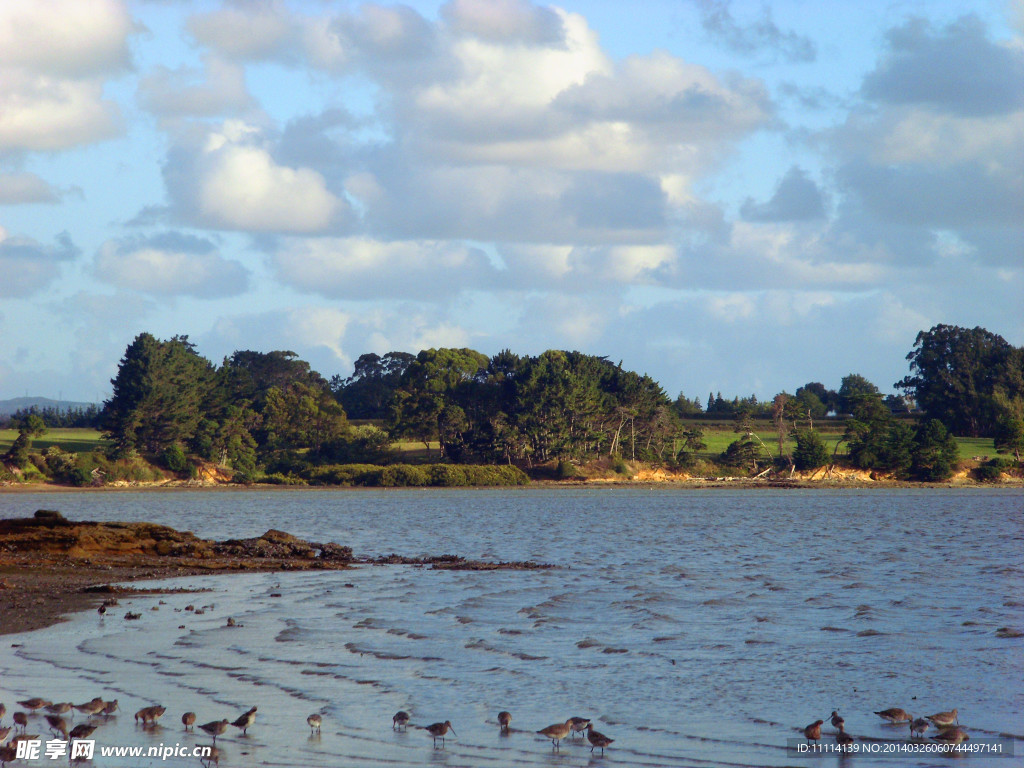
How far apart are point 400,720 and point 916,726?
5594 mm

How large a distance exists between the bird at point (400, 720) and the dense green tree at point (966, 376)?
12307 centimetres

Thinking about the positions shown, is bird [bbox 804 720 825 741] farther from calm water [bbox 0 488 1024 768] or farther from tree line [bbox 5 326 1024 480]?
tree line [bbox 5 326 1024 480]

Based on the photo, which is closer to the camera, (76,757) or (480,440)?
(76,757)

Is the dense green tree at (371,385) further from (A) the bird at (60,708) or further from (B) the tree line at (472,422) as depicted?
(A) the bird at (60,708)

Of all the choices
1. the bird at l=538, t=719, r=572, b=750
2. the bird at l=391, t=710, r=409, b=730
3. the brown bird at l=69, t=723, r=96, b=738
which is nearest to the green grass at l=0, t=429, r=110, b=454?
the bird at l=391, t=710, r=409, b=730

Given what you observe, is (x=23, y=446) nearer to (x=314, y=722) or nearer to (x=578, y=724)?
(x=314, y=722)

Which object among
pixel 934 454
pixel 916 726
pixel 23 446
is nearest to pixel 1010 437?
pixel 934 454

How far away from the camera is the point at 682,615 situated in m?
20.8

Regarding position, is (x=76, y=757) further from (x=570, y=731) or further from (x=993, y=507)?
(x=993, y=507)

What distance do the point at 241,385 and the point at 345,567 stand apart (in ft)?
279

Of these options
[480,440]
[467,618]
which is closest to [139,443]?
[480,440]

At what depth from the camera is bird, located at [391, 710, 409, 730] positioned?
37.2 feet

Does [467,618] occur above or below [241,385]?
below

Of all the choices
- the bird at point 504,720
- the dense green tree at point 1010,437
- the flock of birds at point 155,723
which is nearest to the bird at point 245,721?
the flock of birds at point 155,723
